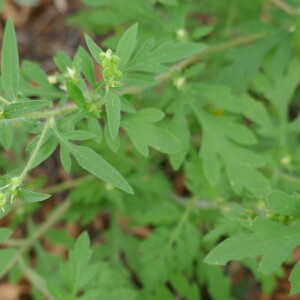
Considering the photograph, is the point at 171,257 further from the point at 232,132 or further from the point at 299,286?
the point at 299,286

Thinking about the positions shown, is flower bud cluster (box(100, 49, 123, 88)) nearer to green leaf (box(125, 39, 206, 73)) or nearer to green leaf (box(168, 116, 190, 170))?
green leaf (box(125, 39, 206, 73))

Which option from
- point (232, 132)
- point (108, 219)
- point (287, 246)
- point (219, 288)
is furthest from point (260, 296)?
point (287, 246)

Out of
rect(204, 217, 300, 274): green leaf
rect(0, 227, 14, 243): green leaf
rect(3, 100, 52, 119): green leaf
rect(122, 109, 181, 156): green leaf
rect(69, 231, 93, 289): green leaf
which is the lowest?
rect(69, 231, 93, 289): green leaf

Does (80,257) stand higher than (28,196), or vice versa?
(28,196)

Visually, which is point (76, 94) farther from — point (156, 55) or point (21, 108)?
point (156, 55)

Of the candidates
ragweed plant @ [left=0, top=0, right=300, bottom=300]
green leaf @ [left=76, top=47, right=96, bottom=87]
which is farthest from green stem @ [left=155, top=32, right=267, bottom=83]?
green leaf @ [left=76, top=47, right=96, bottom=87]

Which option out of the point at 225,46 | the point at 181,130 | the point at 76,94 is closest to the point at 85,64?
the point at 76,94
